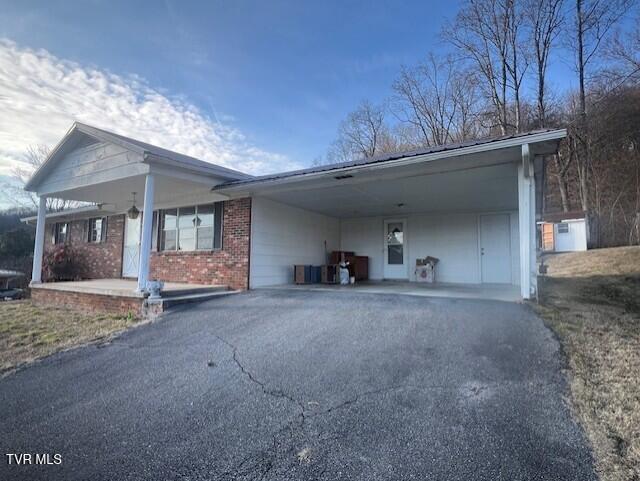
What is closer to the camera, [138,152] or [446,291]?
[138,152]

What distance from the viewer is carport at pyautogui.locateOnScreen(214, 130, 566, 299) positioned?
5695 millimetres

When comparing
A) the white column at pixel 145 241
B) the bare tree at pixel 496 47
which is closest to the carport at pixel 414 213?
the white column at pixel 145 241

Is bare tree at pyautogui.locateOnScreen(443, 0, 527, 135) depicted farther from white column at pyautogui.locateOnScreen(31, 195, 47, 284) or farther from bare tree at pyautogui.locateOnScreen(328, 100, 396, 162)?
white column at pyautogui.locateOnScreen(31, 195, 47, 284)

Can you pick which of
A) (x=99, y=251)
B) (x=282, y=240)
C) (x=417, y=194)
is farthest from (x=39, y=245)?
(x=417, y=194)

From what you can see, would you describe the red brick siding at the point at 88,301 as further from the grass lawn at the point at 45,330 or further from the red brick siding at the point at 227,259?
the red brick siding at the point at 227,259

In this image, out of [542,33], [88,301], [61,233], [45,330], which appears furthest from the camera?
[542,33]

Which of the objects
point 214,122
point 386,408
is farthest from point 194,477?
point 214,122

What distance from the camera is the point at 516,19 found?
18.4 meters

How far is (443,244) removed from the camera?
10773mm

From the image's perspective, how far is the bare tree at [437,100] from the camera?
2080 centimetres

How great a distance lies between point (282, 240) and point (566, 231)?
16.0m

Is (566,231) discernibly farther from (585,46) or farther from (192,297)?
(192,297)

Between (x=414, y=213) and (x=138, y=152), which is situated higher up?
(x=138, y=152)

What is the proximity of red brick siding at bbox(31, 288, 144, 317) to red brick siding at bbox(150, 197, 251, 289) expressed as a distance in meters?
2.05
